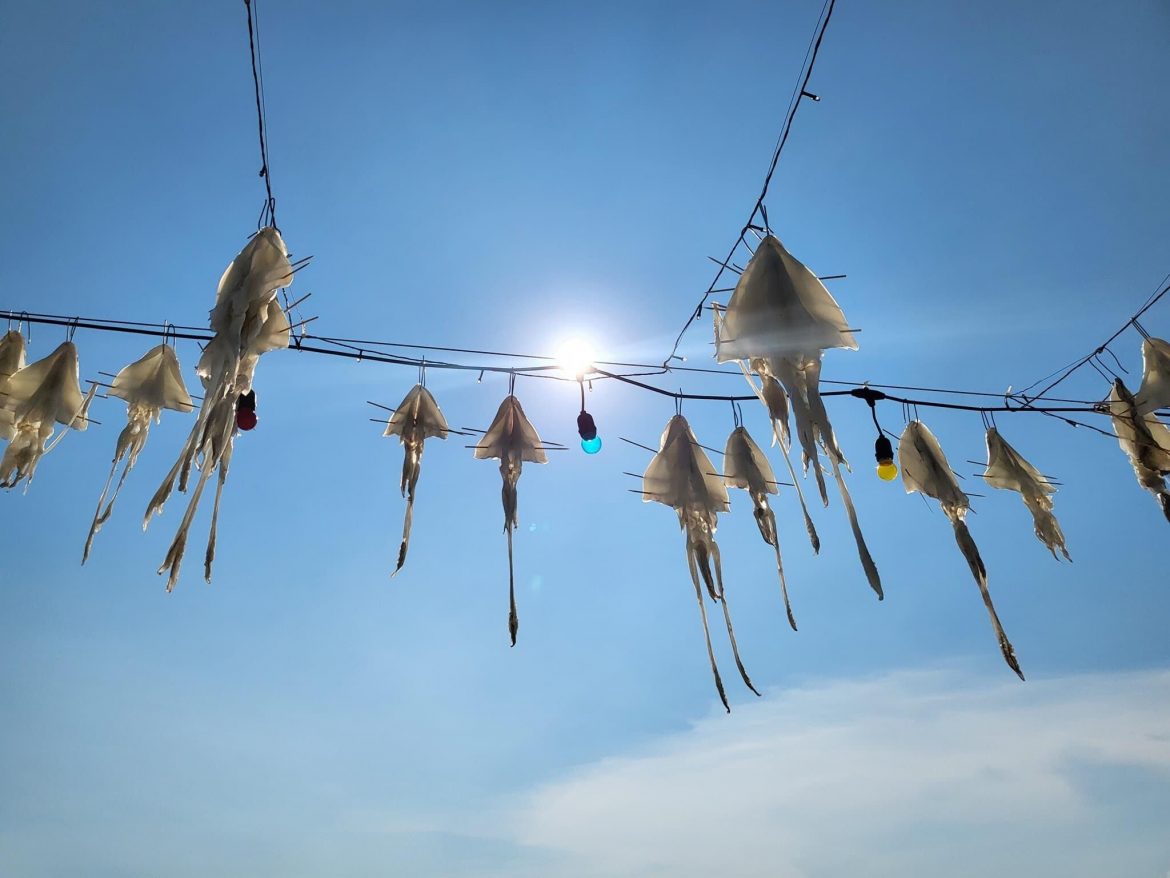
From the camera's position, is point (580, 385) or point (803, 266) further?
point (580, 385)

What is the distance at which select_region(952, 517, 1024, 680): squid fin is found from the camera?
3.39 m

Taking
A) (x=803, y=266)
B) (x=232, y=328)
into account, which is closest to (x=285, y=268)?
(x=232, y=328)

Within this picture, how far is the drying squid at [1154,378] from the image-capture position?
4.83 meters

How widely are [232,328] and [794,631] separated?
8.74 feet

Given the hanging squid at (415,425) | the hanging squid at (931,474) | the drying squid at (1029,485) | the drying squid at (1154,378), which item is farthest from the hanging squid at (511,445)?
the drying squid at (1154,378)

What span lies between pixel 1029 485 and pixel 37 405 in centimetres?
592

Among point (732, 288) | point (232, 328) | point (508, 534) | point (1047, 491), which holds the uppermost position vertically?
point (732, 288)

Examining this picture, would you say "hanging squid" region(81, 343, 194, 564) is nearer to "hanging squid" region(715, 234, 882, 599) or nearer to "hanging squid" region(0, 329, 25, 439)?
"hanging squid" region(0, 329, 25, 439)

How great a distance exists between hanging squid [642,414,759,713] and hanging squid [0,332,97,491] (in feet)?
9.77

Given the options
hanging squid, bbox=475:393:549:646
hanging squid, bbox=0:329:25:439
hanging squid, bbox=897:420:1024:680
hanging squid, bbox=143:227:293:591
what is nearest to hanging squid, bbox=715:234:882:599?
hanging squid, bbox=475:393:549:646

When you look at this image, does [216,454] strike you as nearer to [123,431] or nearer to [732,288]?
[123,431]

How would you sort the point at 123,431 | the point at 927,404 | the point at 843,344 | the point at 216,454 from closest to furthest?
the point at 216,454 → the point at 843,344 → the point at 123,431 → the point at 927,404

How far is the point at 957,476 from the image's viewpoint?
15.0 ft

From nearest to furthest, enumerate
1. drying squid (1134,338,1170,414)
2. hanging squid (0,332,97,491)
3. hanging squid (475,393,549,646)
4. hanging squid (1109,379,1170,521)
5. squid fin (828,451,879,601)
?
squid fin (828,451,879,601), hanging squid (0,332,97,491), hanging squid (475,393,549,646), drying squid (1134,338,1170,414), hanging squid (1109,379,1170,521)
